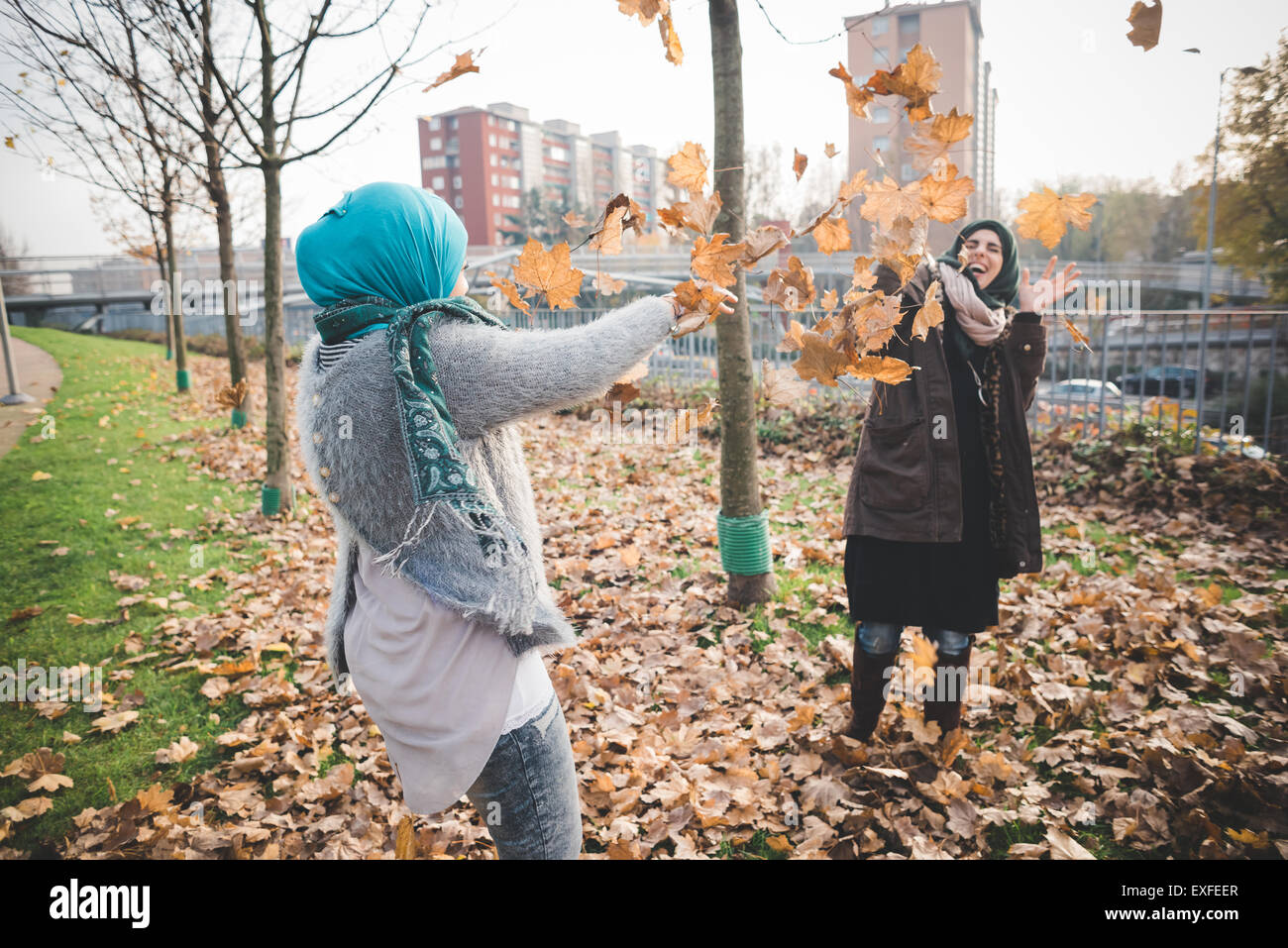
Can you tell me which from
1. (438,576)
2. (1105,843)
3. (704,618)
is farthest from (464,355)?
(704,618)

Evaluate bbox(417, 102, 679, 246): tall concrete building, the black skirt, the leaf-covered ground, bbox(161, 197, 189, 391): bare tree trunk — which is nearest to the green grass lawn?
the leaf-covered ground

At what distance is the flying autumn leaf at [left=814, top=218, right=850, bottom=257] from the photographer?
6.77 feet

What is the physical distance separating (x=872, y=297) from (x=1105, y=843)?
205 cm

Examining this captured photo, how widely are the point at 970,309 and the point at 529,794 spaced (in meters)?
2.17

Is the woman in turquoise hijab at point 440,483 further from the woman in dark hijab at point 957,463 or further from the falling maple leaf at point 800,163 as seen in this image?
the woman in dark hijab at point 957,463

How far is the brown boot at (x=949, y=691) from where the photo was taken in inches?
110

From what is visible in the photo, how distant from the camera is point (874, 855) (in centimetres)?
247

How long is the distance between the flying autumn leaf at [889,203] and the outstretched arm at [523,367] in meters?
0.92

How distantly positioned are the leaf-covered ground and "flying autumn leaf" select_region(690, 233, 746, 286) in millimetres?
1762

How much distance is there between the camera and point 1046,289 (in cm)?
265

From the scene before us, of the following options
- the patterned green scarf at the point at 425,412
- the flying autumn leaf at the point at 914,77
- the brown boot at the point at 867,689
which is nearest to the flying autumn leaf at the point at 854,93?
the flying autumn leaf at the point at 914,77

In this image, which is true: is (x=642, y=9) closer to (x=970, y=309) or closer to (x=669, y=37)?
(x=669, y=37)

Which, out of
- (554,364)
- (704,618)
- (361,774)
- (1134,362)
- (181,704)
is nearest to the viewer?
(554,364)

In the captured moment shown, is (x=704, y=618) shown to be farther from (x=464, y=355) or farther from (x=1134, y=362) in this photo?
(x=1134, y=362)
